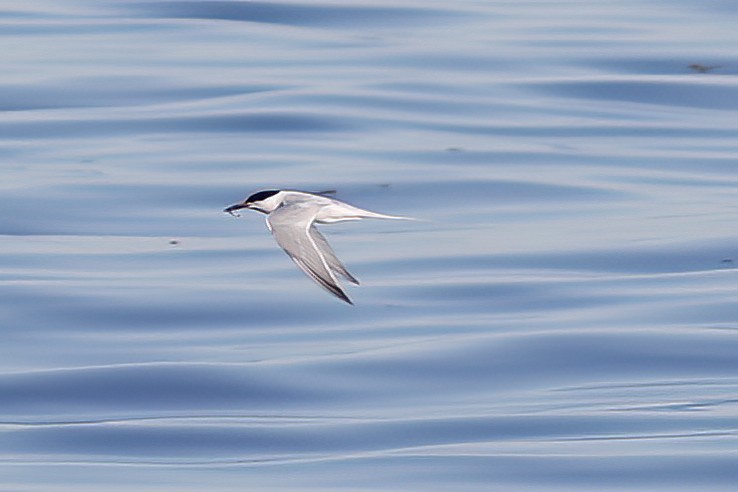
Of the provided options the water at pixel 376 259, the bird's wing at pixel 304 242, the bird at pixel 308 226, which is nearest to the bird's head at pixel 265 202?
the bird at pixel 308 226

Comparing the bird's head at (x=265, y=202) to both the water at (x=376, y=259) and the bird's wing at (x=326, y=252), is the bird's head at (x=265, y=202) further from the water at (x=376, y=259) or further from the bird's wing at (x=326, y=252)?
the water at (x=376, y=259)

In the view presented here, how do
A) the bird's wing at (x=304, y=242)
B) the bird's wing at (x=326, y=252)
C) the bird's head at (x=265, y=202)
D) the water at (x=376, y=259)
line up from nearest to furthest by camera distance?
the bird's wing at (x=304, y=242) → the bird's wing at (x=326, y=252) → the bird's head at (x=265, y=202) → the water at (x=376, y=259)

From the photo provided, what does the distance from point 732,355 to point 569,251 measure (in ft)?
8.41

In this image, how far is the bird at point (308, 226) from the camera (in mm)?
6645

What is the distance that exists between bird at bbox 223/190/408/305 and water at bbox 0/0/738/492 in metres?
1.07

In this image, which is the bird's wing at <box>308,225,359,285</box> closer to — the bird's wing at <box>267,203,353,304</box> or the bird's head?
the bird's wing at <box>267,203,353,304</box>

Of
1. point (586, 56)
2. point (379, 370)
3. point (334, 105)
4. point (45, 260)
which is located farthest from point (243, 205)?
point (586, 56)

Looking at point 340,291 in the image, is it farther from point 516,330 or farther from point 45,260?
point 45,260

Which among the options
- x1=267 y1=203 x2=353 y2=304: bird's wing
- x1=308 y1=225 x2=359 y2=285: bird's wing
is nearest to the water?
x1=308 y1=225 x2=359 y2=285: bird's wing

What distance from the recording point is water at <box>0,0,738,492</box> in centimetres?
868

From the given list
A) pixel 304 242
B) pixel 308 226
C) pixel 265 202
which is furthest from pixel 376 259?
pixel 304 242

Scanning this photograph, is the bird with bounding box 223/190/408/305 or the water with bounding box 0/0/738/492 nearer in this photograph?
the bird with bounding box 223/190/408/305

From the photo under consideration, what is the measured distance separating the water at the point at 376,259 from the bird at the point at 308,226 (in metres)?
1.07

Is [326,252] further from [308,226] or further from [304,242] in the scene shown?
[304,242]
